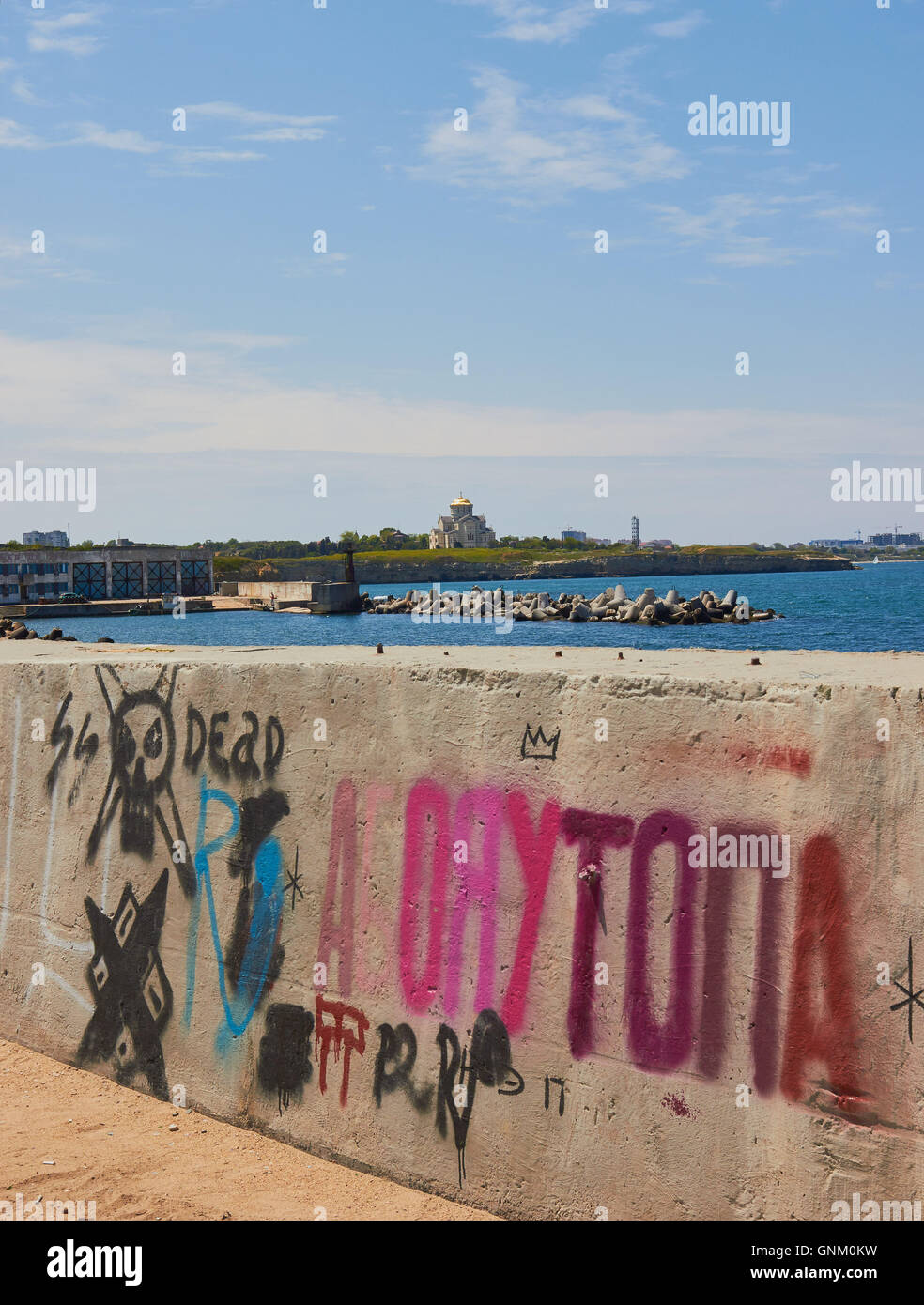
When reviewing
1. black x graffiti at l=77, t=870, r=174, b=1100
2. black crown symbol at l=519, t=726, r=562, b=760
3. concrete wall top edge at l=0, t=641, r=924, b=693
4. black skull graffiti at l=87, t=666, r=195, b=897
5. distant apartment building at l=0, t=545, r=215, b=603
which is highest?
distant apartment building at l=0, t=545, r=215, b=603

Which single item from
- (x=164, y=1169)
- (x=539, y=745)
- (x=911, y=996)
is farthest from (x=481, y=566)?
(x=911, y=996)

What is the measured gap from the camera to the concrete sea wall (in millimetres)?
3984

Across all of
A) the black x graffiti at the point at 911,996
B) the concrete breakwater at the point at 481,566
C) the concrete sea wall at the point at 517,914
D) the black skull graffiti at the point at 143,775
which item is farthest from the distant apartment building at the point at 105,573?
the black x graffiti at the point at 911,996

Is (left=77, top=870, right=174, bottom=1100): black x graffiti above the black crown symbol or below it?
below

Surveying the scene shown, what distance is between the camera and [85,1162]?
520 cm

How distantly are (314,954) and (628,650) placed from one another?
2.21 m

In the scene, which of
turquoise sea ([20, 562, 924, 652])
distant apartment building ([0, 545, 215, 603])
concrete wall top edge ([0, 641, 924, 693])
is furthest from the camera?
distant apartment building ([0, 545, 215, 603])

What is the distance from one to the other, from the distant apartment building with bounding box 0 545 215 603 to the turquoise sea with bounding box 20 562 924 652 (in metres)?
11.7

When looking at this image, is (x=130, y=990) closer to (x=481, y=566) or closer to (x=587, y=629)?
(x=587, y=629)

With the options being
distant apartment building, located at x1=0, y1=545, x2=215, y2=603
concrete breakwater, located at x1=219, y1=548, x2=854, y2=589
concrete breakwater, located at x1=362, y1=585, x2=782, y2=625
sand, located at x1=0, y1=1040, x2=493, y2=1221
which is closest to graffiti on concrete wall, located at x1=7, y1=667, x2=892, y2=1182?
sand, located at x1=0, y1=1040, x2=493, y2=1221

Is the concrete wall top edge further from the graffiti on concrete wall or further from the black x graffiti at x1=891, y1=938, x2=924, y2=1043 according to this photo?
the black x graffiti at x1=891, y1=938, x2=924, y2=1043

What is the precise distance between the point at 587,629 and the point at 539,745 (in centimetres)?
6623

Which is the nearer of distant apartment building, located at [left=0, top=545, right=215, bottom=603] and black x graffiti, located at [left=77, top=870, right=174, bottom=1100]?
black x graffiti, located at [left=77, top=870, right=174, bottom=1100]

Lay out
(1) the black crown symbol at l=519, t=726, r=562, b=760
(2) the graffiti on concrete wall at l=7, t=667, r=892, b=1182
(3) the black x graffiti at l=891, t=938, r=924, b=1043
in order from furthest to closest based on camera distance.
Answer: (1) the black crown symbol at l=519, t=726, r=562, b=760
(2) the graffiti on concrete wall at l=7, t=667, r=892, b=1182
(3) the black x graffiti at l=891, t=938, r=924, b=1043
